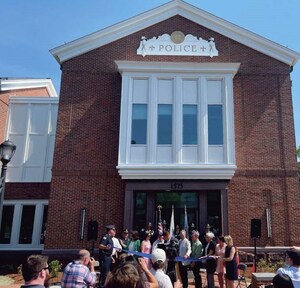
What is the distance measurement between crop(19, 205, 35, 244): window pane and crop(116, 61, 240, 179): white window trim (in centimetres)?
561

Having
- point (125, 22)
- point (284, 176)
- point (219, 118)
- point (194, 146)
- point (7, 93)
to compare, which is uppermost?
point (125, 22)

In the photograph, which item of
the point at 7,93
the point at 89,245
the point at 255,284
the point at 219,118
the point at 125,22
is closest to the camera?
the point at 255,284

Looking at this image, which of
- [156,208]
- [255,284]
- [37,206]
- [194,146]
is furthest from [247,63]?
[37,206]

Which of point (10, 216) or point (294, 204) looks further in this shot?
point (10, 216)

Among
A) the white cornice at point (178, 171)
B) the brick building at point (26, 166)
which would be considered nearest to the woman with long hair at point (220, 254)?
the white cornice at point (178, 171)

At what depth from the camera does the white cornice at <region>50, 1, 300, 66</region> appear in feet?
52.0

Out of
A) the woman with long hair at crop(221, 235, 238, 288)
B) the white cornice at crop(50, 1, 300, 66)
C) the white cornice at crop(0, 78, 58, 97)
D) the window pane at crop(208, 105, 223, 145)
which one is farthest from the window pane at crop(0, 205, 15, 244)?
the woman with long hair at crop(221, 235, 238, 288)

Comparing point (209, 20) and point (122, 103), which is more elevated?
point (209, 20)

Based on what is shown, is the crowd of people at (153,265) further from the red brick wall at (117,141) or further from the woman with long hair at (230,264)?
the red brick wall at (117,141)

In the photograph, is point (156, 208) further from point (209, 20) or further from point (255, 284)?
point (209, 20)

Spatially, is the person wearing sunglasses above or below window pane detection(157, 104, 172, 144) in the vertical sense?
below

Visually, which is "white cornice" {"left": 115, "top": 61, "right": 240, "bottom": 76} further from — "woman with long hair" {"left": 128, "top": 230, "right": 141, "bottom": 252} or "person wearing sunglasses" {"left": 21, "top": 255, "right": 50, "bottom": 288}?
"person wearing sunglasses" {"left": 21, "top": 255, "right": 50, "bottom": 288}

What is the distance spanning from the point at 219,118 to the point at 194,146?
174 centimetres

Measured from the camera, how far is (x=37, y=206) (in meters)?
16.4
